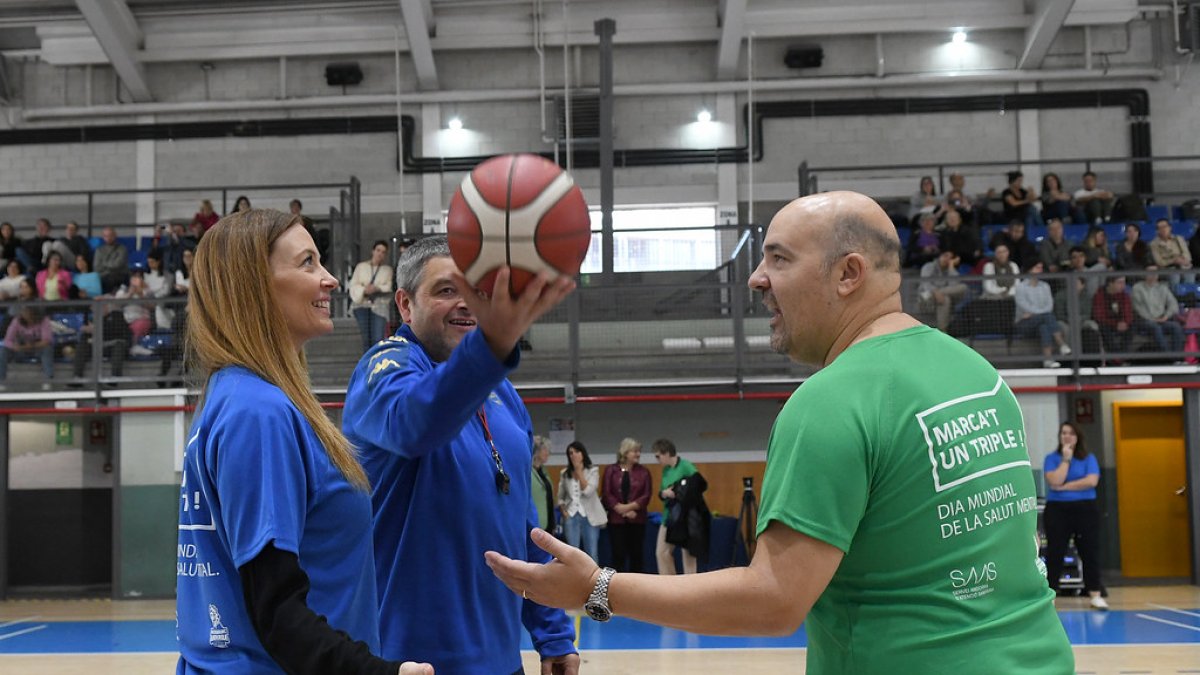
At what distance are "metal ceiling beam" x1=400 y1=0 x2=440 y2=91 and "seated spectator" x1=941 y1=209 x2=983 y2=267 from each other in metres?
8.81

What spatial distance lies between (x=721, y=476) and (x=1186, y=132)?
34.6 feet

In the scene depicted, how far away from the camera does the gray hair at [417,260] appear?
3.31 metres

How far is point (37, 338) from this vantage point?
46.9 ft

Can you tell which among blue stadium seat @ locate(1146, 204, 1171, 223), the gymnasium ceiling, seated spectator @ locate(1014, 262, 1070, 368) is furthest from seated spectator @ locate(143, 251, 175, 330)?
blue stadium seat @ locate(1146, 204, 1171, 223)

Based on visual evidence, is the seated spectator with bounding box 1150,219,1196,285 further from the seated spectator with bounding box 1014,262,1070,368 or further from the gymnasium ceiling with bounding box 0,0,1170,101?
the gymnasium ceiling with bounding box 0,0,1170,101

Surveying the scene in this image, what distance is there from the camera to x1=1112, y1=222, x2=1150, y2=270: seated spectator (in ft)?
50.6

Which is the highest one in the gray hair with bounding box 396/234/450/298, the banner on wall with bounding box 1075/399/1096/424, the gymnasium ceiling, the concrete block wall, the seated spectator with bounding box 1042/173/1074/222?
the gymnasium ceiling

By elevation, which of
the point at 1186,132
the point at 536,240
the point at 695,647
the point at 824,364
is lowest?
the point at 695,647

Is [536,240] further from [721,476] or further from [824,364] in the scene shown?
[721,476]

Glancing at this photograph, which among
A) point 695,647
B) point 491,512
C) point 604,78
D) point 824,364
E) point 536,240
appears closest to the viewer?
point 536,240

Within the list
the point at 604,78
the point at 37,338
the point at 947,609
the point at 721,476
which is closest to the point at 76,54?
the point at 37,338

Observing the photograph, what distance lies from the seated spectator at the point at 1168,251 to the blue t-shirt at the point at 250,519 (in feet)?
51.2

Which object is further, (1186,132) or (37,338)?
(1186,132)

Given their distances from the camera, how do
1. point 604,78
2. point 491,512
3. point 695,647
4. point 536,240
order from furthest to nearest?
1. point 604,78
2. point 695,647
3. point 491,512
4. point 536,240
